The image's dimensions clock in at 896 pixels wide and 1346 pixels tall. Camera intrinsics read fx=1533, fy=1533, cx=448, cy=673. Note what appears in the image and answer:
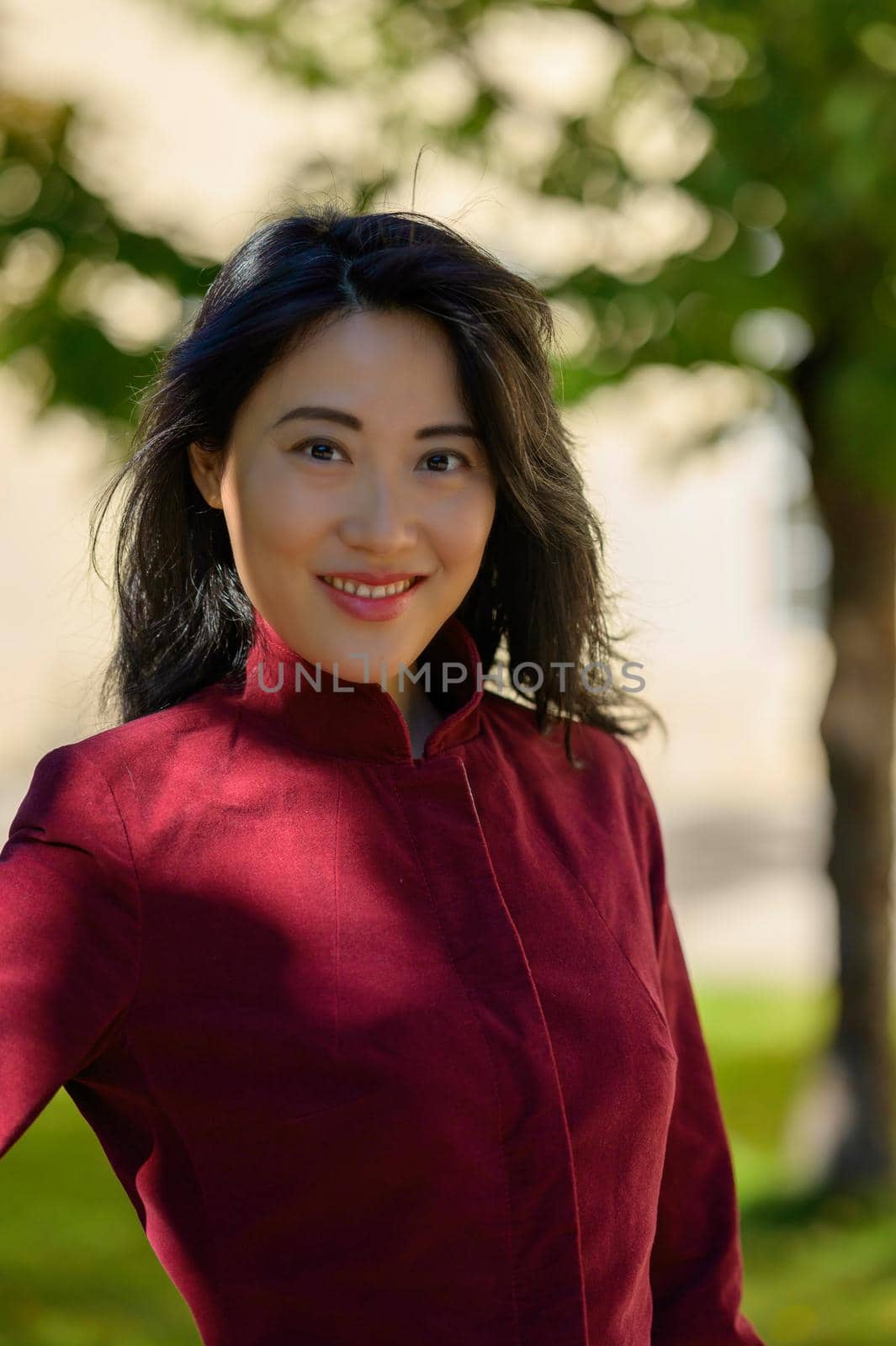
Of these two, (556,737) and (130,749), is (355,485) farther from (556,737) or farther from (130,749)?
(556,737)

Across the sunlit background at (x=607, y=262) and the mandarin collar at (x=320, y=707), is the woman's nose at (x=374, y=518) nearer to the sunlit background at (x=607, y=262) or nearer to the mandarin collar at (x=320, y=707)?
the mandarin collar at (x=320, y=707)

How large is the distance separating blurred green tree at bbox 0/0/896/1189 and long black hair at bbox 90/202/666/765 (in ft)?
5.10

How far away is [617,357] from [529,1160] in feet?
8.00

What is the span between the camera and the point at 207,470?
4.31 feet

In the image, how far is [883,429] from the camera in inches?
130

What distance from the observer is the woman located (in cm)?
115

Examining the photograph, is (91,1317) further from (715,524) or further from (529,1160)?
(715,524)

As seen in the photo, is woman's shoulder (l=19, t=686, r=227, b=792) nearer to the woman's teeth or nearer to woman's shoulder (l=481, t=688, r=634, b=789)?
the woman's teeth

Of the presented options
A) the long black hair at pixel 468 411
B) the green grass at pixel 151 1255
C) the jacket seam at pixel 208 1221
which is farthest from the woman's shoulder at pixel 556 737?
the green grass at pixel 151 1255

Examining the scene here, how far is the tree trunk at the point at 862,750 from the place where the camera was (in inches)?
173

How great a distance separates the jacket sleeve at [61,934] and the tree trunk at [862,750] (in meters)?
3.50

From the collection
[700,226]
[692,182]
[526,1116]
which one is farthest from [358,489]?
[700,226]

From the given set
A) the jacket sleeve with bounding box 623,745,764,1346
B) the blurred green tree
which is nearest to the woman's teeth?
the jacket sleeve with bounding box 623,745,764,1346

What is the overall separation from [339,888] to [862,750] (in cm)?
345
